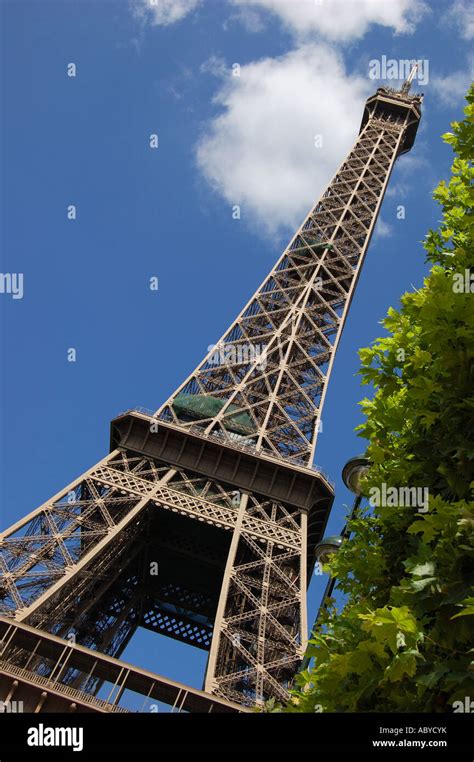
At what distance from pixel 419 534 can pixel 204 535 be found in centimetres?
2796

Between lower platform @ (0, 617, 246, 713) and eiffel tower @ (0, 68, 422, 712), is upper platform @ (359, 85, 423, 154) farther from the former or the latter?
lower platform @ (0, 617, 246, 713)

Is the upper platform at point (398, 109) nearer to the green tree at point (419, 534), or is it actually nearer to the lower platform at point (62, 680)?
the lower platform at point (62, 680)

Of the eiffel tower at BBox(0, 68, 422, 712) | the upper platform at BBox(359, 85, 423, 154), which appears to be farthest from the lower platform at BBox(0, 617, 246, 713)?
the upper platform at BBox(359, 85, 423, 154)

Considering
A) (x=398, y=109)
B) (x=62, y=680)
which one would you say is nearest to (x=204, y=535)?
(x=62, y=680)

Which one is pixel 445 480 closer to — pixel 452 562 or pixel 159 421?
pixel 452 562

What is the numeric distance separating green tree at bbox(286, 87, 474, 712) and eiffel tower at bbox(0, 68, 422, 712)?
16.3 metres

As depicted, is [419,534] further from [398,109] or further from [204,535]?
[398,109]

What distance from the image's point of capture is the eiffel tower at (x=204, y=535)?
2455 cm

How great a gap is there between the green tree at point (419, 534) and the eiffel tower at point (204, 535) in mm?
16316

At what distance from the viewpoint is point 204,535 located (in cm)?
3525

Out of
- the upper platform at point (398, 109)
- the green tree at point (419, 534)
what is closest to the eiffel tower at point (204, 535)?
the green tree at point (419, 534)

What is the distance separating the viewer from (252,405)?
39750 mm
